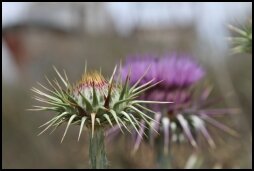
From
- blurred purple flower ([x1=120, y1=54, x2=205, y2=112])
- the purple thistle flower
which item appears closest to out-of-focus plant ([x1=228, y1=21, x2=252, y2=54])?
the purple thistle flower

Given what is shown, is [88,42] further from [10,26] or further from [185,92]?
[185,92]

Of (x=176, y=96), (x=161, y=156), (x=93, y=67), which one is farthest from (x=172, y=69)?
(x=93, y=67)

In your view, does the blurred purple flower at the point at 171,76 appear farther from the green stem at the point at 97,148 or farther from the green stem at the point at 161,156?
the green stem at the point at 97,148

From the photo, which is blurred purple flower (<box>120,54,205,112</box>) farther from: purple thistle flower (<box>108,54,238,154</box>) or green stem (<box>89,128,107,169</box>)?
green stem (<box>89,128,107,169</box>)

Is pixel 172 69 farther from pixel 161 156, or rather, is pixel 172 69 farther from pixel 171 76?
pixel 161 156

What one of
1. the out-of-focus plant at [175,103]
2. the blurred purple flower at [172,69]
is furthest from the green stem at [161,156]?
the blurred purple flower at [172,69]

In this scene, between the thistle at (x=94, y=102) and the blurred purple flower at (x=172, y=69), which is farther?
the blurred purple flower at (x=172, y=69)

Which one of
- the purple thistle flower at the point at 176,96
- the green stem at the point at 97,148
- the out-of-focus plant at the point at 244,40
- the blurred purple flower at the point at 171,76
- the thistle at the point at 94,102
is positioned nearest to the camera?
the thistle at the point at 94,102

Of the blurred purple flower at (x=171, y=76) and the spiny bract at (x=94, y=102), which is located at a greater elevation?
the spiny bract at (x=94, y=102)
